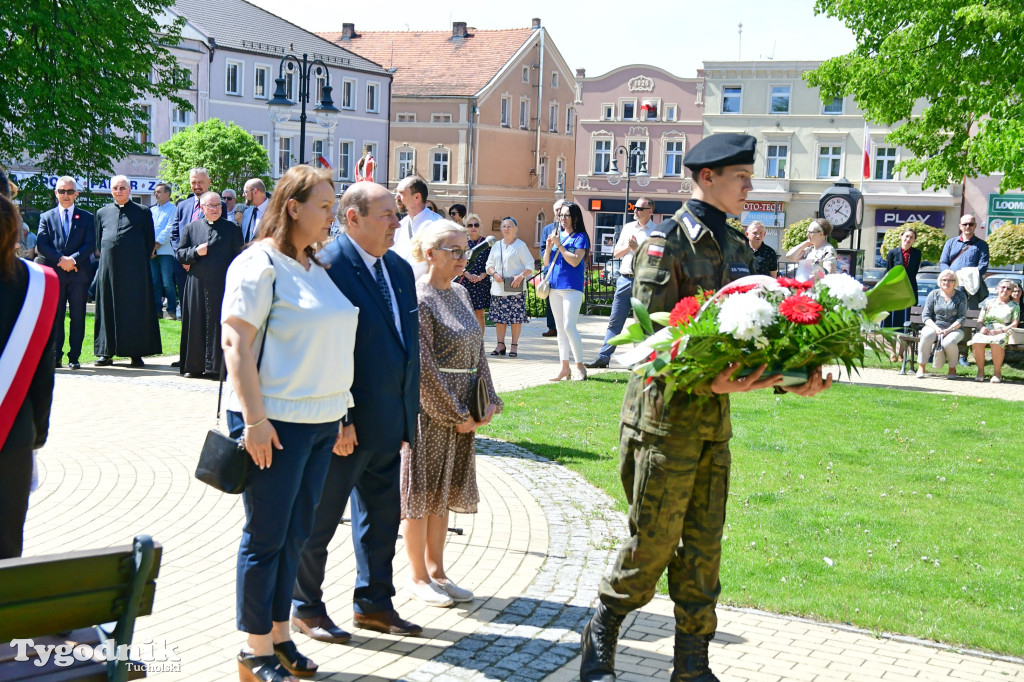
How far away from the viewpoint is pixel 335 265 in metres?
5.25

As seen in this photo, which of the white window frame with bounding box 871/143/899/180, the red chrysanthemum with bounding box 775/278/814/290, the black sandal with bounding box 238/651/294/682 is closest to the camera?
the red chrysanthemum with bounding box 775/278/814/290

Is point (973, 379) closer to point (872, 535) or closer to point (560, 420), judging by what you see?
point (560, 420)

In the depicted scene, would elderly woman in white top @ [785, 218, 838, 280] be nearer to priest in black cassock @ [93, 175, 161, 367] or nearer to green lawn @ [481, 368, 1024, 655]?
green lawn @ [481, 368, 1024, 655]

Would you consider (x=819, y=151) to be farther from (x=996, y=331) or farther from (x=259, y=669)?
(x=259, y=669)

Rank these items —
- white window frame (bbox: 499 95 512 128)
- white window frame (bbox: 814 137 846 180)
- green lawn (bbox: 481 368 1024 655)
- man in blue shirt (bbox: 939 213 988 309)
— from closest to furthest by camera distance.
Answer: green lawn (bbox: 481 368 1024 655) → man in blue shirt (bbox: 939 213 988 309) → white window frame (bbox: 814 137 846 180) → white window frame (bbox: 499 95 512 128)

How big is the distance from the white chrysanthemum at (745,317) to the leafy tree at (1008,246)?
23.0 m

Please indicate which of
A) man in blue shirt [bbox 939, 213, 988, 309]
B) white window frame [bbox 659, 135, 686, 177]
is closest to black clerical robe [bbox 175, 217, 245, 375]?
man in blue shirt [bbox 939, 213, 988, 309]

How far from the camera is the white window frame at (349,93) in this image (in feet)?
217

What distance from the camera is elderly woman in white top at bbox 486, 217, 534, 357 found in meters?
16.5

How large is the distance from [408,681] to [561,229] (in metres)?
11.2

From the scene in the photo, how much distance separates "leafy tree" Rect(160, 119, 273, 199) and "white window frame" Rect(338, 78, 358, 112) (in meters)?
20.5

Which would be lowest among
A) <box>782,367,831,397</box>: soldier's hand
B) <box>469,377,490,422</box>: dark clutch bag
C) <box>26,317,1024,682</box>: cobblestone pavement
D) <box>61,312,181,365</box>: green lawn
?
<box>26,317,1024,682</box>: cobblestone pavement

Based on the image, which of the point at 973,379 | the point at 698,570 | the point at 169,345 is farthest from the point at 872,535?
the point at 169,345

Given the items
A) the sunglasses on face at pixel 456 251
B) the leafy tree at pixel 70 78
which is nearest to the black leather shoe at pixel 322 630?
the sunglasses on face at pixel 456 251
